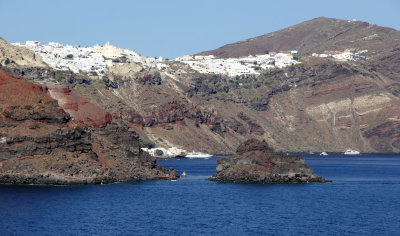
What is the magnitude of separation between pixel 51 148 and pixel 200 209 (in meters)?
31.1

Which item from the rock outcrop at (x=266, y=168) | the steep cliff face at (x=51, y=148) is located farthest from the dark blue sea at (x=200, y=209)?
the rock outcrop at (x=266, y=168)

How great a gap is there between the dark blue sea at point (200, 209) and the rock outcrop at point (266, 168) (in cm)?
337

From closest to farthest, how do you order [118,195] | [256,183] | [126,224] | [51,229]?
[51,229]
[126,224]
[118,195]
[256,183]

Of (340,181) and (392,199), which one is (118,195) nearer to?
(392,199)

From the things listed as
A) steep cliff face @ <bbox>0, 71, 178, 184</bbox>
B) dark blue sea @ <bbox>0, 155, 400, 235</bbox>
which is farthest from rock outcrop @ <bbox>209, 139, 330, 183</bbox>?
steep cliff face @ <bbox>0, 71, 178, 184</bbox>

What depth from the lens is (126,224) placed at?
3044 inches

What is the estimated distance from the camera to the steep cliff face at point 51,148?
109 m

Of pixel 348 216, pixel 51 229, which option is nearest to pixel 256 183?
pixel 348 216

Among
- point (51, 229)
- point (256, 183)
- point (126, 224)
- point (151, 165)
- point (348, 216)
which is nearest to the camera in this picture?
point (51, 229)

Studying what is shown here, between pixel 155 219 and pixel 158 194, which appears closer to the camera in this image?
pixel 155 219

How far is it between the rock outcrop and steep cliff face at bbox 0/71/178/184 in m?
13.6

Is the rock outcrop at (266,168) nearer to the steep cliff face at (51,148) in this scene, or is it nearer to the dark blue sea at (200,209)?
the dark blue sea at (200,209)

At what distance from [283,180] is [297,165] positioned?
137 inches

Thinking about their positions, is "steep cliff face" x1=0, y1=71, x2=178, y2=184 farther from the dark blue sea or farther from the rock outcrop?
the rock outcrop
